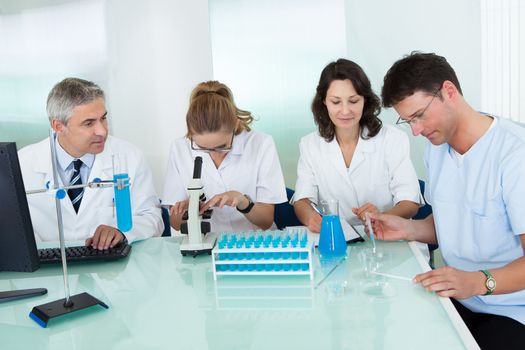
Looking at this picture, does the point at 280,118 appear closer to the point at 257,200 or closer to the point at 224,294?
the point at 257,200

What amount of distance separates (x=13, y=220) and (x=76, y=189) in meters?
0.88

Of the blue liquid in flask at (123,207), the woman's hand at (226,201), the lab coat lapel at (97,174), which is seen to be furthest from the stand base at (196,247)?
the lab coat lapel at (97,174)

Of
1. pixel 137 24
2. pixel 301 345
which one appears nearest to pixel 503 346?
pixel 301 345

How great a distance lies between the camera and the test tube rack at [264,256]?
171cm

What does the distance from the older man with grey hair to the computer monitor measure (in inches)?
24.5

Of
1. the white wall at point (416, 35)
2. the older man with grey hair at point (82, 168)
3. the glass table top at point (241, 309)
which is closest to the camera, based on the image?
the glass table top at point (241, 309)

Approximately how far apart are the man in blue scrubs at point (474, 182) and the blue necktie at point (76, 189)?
4.64 ft

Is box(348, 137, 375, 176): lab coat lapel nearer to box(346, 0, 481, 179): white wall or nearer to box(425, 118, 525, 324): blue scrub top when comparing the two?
box(425, 118, 525, 324): blue scrub top

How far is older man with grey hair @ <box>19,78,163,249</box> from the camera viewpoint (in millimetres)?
2375

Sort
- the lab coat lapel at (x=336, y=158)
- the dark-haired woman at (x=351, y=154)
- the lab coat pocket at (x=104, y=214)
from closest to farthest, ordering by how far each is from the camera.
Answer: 1. the lab coat pocket at (x=104, y=214)
2. the dark-haired woman at (x=351, y=154)
3. the lab coat lapel at (x=336, y=158)

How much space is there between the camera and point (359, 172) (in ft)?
9.33

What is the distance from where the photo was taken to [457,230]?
1981 mm

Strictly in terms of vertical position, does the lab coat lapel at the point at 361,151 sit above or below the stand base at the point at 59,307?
above

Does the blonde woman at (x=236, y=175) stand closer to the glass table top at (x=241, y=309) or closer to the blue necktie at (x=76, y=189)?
the blue necktie at (x=76, y=189)
